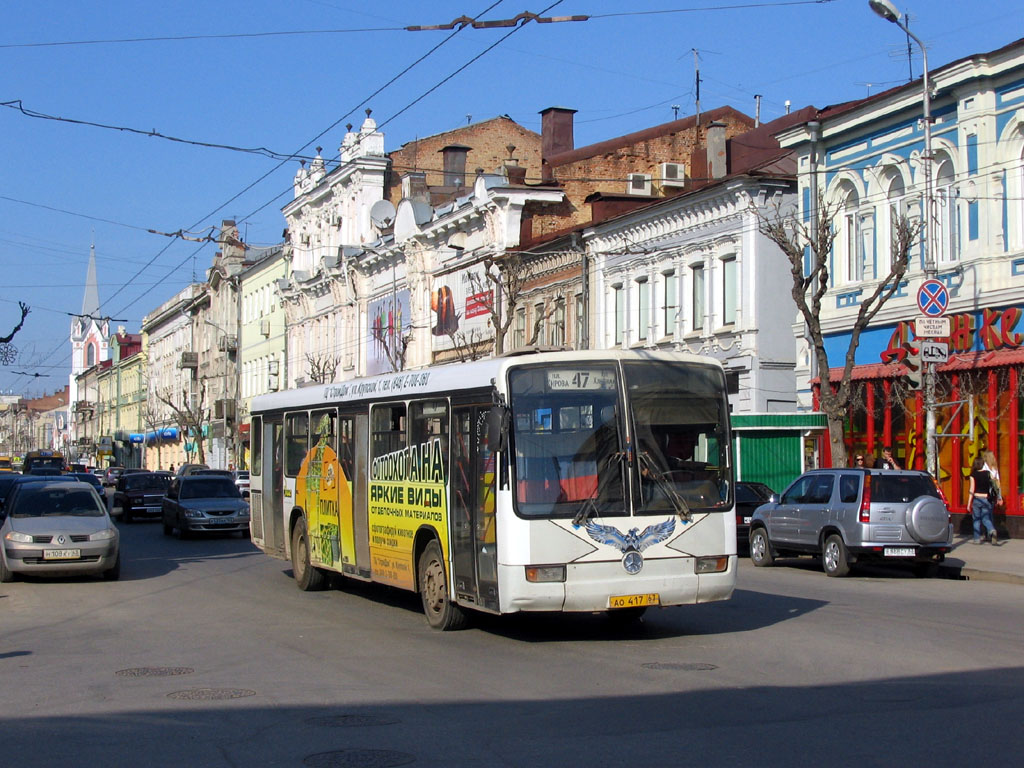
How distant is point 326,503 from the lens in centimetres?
1800

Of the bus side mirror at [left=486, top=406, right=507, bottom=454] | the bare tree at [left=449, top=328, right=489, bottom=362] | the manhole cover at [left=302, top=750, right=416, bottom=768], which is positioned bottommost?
the manhole cover at [left=302, top=750, right=416, bottom=768]

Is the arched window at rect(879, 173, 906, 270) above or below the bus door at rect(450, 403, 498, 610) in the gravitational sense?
above

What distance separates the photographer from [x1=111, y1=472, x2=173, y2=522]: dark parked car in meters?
43.3

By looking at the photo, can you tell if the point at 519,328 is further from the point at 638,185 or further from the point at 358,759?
the point at 358,759

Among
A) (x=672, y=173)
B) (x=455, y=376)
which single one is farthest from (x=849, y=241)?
(x=455, y=376)

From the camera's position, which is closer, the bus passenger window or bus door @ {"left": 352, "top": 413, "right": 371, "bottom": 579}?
bus door @ {"left": 352, "top": 413, "right": 371, "bottom": 579}

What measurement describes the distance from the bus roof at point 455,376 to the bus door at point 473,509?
34 cm

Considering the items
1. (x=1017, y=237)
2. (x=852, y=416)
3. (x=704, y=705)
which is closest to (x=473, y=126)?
(x=852, y=416)

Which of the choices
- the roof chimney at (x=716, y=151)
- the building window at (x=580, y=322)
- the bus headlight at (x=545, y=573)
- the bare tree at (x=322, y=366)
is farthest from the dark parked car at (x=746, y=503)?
the bare tree at (x=322, y=366)

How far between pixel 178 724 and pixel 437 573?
5382 millimetres

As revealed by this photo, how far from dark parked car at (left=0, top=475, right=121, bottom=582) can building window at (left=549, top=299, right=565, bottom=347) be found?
26.2 meters

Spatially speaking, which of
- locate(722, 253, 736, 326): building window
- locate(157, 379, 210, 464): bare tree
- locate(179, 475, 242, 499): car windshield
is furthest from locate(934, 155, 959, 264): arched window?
locate(157, 379, 210, 464): bare tree

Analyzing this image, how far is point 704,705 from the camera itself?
9516 mm

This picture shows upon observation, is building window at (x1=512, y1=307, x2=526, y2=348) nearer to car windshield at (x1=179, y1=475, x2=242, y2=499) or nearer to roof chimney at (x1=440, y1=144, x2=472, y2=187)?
roof chimney at (x1=440, y1=144, x2=472, y2=187)
